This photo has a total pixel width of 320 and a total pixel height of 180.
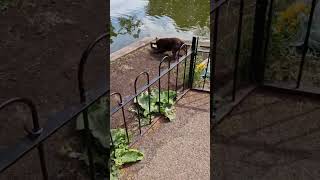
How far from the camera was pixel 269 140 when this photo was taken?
0.87m

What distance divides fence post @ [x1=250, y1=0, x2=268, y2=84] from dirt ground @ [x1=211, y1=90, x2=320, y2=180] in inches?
1.8

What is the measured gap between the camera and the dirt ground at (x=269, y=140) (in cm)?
84

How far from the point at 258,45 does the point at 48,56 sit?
59 cm

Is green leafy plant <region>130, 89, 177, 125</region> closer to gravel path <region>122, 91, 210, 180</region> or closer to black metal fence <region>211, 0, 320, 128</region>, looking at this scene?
gravel path <region>122, 91, 210, 180</region>

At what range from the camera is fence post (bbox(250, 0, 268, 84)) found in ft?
2.83

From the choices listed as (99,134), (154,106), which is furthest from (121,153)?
(99,134)

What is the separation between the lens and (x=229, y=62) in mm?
868

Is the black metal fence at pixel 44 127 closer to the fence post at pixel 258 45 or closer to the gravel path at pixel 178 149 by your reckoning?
the fence post at pixel 258 45

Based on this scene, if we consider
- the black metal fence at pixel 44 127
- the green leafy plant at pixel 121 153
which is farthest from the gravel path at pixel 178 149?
the black metal fence at pixel 44 127

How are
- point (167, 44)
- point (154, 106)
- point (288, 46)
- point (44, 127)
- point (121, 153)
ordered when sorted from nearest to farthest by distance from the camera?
1. point (44, 127)
2. point (288, 46)
3. point (121, 153)
4. point (154, 106)
5. point (167, 44)

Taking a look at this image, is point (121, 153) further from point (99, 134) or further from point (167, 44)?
point (167, 44)

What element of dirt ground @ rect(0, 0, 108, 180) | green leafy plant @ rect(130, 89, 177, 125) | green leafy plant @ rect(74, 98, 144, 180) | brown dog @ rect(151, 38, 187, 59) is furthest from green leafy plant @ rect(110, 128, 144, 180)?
brown dog @ rect(151, 38, 187, 59)

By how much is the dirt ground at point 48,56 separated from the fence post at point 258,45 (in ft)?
1.63

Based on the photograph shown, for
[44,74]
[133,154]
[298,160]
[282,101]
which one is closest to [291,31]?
[282,101]
